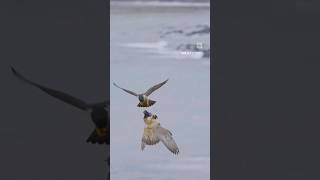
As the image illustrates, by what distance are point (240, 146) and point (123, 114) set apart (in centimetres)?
73

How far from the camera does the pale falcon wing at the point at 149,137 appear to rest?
2738 mm

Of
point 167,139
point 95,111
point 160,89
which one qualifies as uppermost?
point 160,89

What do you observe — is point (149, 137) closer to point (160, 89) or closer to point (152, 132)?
point (152, 132)

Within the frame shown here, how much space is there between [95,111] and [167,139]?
18.1 inches

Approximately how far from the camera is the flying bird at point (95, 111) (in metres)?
2.74

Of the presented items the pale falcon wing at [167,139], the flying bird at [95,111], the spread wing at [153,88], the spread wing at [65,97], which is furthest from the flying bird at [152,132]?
the spread wing at [65,97]

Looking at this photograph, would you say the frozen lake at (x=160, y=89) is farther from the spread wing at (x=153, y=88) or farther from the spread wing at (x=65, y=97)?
the spread wing at (x=65, y=97)

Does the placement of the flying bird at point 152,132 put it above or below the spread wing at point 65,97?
below

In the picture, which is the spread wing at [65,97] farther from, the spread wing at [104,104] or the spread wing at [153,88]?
the spread wing at [153,88]

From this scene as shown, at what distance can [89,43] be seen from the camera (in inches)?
109

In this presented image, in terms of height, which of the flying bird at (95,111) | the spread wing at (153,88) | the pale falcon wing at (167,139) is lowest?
the pale falcon wing at (167,139)

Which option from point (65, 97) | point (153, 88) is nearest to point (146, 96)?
point (153, 88)

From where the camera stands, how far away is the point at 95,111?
8.99ft

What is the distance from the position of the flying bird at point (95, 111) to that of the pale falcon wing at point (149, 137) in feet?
0.70
